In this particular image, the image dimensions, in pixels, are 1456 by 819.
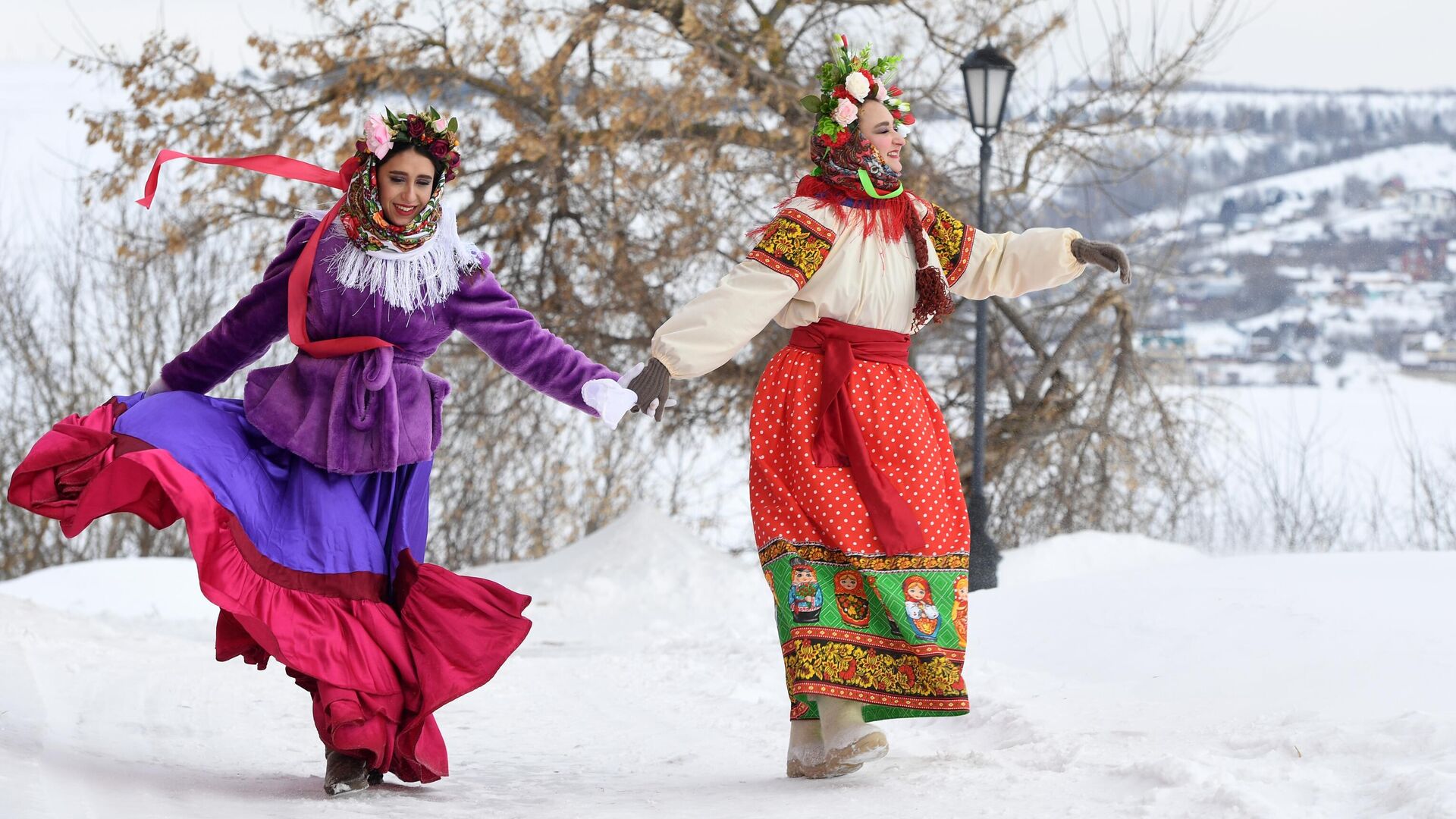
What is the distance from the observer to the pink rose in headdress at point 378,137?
3463mm

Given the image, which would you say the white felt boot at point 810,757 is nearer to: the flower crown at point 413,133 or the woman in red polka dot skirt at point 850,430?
the woman in red polka dot skirt at point 850,430

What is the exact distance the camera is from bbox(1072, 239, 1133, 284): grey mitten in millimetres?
3805

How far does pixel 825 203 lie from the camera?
3.74m

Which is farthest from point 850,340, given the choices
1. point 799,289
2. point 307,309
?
point 307,309

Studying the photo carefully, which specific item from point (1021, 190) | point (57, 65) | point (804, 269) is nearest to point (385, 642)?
point (804, 269)

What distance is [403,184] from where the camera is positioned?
11.5ft

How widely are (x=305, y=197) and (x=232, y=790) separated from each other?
20.5 ft

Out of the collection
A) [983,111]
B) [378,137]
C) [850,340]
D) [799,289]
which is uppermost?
[983,111]

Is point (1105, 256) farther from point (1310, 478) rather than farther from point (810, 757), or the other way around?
point (1310, 478)

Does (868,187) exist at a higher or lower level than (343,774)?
higher

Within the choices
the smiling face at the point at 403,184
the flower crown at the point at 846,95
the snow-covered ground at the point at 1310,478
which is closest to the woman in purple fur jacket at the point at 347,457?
the smiling face at the point at 403,184

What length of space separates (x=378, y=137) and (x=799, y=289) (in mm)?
1120

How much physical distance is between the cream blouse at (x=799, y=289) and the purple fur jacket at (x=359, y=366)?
9.8 inches

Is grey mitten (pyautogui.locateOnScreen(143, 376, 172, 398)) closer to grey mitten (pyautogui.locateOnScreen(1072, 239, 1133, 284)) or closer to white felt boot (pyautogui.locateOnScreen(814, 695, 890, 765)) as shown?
white felt boot (pyautogui.locateOnScreen(814, 695, 890, 765))
